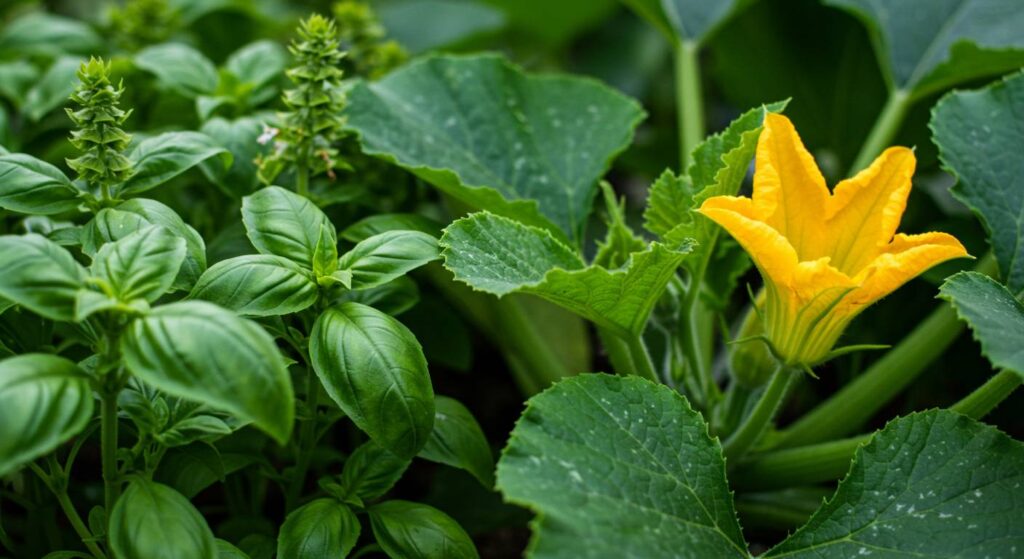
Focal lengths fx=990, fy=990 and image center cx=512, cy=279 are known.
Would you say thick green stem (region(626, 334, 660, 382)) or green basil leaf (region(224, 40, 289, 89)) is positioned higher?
green basil leaf (region(224, 40, 289, 89))

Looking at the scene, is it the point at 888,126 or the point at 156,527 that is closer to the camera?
the point at 156,527

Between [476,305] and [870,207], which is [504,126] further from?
[870,207]

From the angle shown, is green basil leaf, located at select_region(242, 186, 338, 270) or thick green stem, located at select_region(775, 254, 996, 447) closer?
green basil leaf, located at select_region(242, 186, 338, 270)

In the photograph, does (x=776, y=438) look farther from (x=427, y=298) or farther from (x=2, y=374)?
(x=2, y=374)

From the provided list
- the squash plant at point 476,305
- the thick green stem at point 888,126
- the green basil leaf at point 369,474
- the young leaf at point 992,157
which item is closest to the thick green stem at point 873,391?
the squash plant at point 476,305

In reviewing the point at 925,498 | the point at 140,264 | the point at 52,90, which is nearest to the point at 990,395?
the point at 925,498

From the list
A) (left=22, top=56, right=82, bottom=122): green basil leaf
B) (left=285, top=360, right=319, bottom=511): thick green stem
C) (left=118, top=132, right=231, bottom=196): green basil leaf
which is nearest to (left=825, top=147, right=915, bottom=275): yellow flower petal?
(left=285, top=360, right=319, bottom=511): thick green stem

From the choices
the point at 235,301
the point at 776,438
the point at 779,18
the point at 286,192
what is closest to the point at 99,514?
the point at 235,301

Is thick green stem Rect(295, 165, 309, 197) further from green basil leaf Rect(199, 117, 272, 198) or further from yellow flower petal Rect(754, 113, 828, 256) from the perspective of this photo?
yellow flower petal Rect(754, 113, 828, 256)

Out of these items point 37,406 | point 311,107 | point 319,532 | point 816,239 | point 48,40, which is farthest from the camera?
point 48,40
